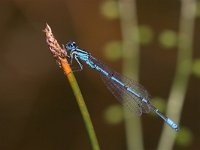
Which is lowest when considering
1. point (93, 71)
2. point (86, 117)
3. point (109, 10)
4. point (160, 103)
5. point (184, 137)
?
point (86, 117)

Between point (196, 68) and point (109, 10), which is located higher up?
point (109, 10)

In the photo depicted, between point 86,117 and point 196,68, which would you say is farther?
point 196,68

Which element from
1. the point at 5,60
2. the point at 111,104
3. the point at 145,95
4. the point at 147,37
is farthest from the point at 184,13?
the point at 5,60

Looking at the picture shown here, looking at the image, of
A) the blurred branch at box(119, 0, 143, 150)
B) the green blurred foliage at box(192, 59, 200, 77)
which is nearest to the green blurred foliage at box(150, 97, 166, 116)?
the blurred branch at box(119, 0, 143, 150)

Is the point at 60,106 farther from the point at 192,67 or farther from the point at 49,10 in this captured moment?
the point at 192,67

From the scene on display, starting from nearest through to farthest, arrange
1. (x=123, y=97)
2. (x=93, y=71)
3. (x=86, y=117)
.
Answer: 1. (x=86, y=117)
2. (x=123, y=97)
3. (x=93, y=71)

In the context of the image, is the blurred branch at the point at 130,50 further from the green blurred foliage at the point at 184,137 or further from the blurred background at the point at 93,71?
the green blurred foliage at the point at 184,137

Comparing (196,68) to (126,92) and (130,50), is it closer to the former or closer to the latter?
(130,50)

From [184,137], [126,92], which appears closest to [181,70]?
[184,137]
